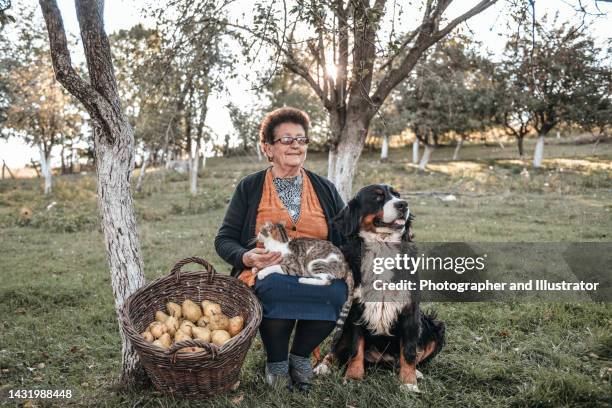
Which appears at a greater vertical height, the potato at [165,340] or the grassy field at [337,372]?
the potato at [165,340]

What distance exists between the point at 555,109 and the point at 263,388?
95.9ft

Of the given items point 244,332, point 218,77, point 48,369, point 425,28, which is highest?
point 425,28

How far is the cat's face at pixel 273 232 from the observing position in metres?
3.63

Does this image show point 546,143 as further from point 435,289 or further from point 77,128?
point 435,289

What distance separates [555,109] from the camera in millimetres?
27625

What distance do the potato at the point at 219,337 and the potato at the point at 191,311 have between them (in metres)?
0.28

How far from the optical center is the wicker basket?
116 inches

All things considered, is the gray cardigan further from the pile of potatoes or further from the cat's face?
the pile of potatoes

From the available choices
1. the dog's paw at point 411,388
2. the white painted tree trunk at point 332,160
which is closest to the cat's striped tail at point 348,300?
the dog's paw at point 411,388

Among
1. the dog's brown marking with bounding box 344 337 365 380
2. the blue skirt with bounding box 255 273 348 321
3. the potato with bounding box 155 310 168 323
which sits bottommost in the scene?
the dog's brown marking with bounding box 344 337 365 380

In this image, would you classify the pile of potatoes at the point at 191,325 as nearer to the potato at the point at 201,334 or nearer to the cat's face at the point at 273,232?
the potato at the point at 201,334

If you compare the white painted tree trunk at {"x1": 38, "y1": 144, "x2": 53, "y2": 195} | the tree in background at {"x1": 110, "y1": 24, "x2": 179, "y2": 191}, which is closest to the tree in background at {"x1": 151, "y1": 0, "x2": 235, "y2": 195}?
the tree in background at {"x1": 110, "y1": 24, "x2": 179, "y2": 191}

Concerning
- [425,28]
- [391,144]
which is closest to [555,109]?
[391,144]

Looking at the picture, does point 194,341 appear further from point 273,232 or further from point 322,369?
point 322,369
